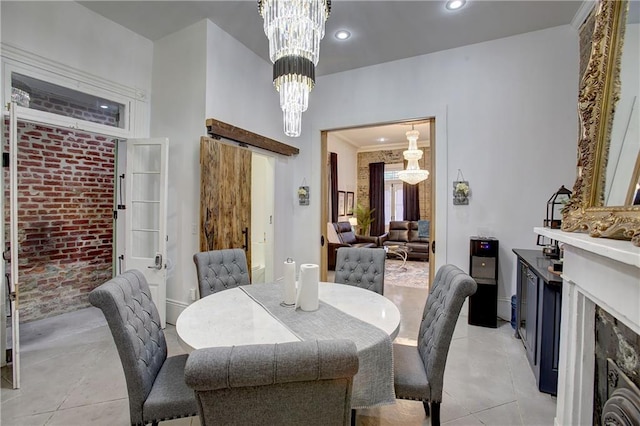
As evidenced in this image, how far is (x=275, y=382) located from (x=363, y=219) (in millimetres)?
8071

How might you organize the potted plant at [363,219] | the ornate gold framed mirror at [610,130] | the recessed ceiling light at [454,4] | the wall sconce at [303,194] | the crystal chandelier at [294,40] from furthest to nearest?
the potted plant at [363,219] < the wall sconce at [303,194] < the recessed ceiling light at [454,4] < the crystal chandelier at [294,40] < the ornate gold framed mirror at [610,130]

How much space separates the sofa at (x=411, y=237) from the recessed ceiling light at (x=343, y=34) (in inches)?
204

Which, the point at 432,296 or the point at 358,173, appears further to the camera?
the point at 358,173

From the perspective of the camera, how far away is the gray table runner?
131 centimetres

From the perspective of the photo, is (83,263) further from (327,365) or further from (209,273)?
(327,365)

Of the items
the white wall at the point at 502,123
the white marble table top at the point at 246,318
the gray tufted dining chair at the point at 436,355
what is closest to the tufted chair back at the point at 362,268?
the white marble table top at the point at 246,318

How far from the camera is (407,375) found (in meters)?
1.59

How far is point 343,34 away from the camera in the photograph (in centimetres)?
355

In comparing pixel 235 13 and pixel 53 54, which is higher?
pixel 235 13

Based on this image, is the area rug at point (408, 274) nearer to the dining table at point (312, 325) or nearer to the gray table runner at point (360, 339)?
the dining table at point (312, 325)

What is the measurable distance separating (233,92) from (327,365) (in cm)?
364

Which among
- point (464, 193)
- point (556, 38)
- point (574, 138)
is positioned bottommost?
point (464, 193)

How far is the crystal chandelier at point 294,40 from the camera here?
1919mm

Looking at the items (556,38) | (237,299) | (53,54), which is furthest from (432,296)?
(53,54)
